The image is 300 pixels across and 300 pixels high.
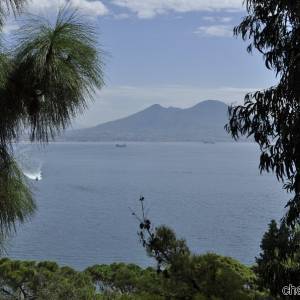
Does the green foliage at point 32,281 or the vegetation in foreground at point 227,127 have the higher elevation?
the vegetation in foreground at point 227,127

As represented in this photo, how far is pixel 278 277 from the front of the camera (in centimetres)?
308

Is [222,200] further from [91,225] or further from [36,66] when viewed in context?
[36,66]

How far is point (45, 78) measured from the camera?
8.41 feet

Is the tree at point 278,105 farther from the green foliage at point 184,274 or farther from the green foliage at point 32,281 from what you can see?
the green foliage at point 32,281

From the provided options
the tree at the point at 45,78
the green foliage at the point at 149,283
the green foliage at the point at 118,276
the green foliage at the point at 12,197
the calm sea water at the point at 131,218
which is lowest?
the calm sea water at the point at 131,218

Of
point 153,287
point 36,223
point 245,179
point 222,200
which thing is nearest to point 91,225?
point 36,223

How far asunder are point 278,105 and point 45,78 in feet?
5.83

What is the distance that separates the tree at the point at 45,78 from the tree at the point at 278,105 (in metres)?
1.45

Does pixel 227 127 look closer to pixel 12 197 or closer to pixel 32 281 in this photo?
pixel 12 197

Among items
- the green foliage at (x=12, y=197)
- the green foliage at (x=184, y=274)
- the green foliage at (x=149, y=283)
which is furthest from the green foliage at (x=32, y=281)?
the green foliage at (x=12, y=197)

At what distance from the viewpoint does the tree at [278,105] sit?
137 inches

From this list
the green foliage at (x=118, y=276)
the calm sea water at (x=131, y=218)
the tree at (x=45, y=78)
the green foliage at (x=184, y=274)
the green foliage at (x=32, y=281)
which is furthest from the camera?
the calm sea water at (x=131, y=218)

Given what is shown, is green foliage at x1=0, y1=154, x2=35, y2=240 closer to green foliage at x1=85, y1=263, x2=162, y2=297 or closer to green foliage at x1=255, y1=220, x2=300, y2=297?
green foliage at x1=255, y1=220, x2=300, y2=297

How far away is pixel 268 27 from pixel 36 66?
1.96 m
